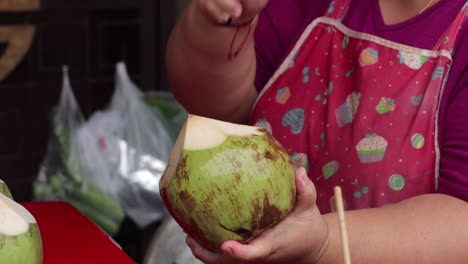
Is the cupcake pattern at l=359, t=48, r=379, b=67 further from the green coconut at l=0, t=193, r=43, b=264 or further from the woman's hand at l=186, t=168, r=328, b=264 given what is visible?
the green coconut at l=0, t=193, r=43, b=264

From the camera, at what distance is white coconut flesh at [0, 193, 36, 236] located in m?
1.16

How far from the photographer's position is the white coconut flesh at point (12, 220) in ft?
3.80

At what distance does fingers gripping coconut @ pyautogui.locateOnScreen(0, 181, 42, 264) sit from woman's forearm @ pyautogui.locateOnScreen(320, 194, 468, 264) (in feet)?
1.56

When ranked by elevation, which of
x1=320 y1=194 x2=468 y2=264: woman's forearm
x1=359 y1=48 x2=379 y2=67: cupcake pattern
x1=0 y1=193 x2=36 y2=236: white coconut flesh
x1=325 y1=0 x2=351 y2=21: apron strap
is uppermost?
x1=325 y1=0 x2=351 y2=21: apron strap

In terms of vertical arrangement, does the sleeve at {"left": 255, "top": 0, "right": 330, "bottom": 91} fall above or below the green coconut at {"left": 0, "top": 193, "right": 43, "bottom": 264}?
above

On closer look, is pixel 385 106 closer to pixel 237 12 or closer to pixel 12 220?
pixel 237 12

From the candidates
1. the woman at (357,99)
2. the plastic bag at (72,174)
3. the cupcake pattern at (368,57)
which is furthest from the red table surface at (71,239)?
the plastic bag at (72,174)

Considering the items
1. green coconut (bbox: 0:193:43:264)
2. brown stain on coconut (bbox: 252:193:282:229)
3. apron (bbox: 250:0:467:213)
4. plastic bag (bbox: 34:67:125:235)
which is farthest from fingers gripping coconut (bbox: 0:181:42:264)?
plastic bag (bbox: 34:67:125:235)

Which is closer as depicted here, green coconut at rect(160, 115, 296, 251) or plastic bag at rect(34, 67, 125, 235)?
green coconut at rect(160, 115, 296, 251)

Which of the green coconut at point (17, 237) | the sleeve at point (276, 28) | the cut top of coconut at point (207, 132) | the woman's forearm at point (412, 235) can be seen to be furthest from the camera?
the sleeve at point (276, 28)

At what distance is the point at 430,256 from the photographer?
1389 mm

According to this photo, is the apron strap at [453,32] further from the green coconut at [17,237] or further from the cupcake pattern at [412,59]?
the green coconut at [17,237]

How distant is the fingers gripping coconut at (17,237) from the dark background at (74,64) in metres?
1.95

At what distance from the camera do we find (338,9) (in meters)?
1.71
